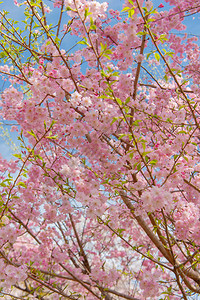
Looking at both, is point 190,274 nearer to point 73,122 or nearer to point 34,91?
point 73,122

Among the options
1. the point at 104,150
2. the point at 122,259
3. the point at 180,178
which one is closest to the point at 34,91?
the point at 104,150

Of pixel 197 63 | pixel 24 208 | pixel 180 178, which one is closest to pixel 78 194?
pixel 180 178

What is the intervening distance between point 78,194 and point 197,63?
4.78 m

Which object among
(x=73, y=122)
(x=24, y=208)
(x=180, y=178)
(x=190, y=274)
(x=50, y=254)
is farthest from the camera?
(x=50, y=254)

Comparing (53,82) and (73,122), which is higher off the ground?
(53,82)

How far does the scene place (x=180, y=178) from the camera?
2822 mm

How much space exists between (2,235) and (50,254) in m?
1.50

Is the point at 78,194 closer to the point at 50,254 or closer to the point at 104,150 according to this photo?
the point at 104,150

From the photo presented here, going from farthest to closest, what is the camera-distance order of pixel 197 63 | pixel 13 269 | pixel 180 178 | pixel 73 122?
pixel 197 63
pixel 73 122
pixel 13 269
pixel 180 178

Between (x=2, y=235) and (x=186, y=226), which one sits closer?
(x=186, y=226)

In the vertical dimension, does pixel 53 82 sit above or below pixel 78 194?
above

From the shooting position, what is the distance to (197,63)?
594 cm

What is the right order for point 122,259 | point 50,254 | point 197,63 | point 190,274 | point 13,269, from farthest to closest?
point 122,259, point 197,63, point 50,254, point 190,274, point 13,269

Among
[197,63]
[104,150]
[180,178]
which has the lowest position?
[180,178]
